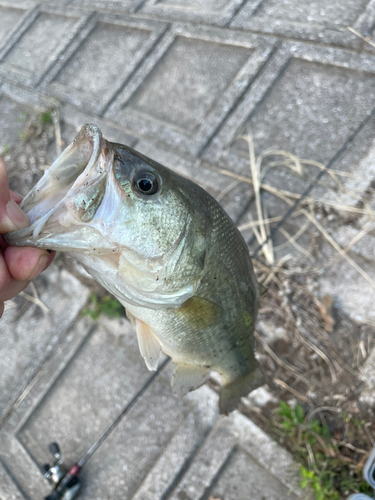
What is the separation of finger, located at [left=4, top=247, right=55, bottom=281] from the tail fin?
3.96ft

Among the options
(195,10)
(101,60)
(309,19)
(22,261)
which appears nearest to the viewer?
(22,261)

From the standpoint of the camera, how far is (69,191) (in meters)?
1.14

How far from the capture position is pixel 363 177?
2.58 meters

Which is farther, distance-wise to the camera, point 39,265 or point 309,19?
point 309,19

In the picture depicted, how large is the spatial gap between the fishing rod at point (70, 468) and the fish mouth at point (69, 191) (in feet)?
5.28

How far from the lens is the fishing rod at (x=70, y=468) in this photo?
228cm

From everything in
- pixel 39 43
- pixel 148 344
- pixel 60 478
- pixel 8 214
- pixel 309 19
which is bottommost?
pixel 60 478

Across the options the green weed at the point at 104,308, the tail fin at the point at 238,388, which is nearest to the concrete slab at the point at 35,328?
the green weed at the point at 104,308

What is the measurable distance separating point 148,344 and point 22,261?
680 mm

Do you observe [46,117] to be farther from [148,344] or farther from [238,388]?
[238,388]

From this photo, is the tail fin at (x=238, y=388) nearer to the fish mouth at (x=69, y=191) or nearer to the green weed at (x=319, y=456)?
the green weed at (x=319, y=456)

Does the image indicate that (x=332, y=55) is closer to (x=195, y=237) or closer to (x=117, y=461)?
(x=195, y=237)

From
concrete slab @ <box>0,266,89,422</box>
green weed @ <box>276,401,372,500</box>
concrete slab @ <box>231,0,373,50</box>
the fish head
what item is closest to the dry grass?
green weed @ <box>276,401,372,500</box>

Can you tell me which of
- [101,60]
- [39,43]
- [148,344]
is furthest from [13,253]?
[39,43]
